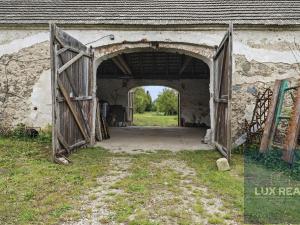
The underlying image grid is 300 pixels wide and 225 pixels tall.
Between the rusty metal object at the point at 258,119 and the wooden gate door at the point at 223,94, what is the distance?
80cm

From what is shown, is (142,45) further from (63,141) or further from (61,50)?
(63,141)

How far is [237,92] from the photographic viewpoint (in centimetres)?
832

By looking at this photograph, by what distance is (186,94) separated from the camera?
16.7 meters

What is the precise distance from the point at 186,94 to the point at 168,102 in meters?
11.1

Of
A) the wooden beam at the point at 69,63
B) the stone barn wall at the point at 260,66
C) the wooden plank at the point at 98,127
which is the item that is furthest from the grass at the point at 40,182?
the stone barn wall at the point at 260,66

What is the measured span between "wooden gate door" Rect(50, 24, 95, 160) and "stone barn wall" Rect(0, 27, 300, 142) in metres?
1.14

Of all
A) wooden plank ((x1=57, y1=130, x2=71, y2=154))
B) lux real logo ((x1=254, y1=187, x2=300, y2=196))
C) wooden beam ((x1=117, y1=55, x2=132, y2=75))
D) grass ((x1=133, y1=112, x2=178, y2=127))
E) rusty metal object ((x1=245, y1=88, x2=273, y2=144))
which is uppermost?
wooden beam ((x1=117, y1=55, x2=132, y2=75))

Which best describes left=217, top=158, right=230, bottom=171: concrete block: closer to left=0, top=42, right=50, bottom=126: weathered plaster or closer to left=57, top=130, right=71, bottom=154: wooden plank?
left=57, top=130, right=71, bottom=154: wooden plank

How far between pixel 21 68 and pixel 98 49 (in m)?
2.10

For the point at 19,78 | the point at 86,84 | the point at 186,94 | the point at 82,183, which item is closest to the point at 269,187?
the point at 82,183

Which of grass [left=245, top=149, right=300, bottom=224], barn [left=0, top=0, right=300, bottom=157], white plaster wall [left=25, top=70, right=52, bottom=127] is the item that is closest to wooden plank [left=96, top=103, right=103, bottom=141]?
barn [left=0, top=0, right=300, bottom=157]

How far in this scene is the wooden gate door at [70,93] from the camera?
20.5 ft

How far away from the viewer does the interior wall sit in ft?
53.7

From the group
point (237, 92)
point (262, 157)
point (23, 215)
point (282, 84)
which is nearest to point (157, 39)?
point (237, 92)
